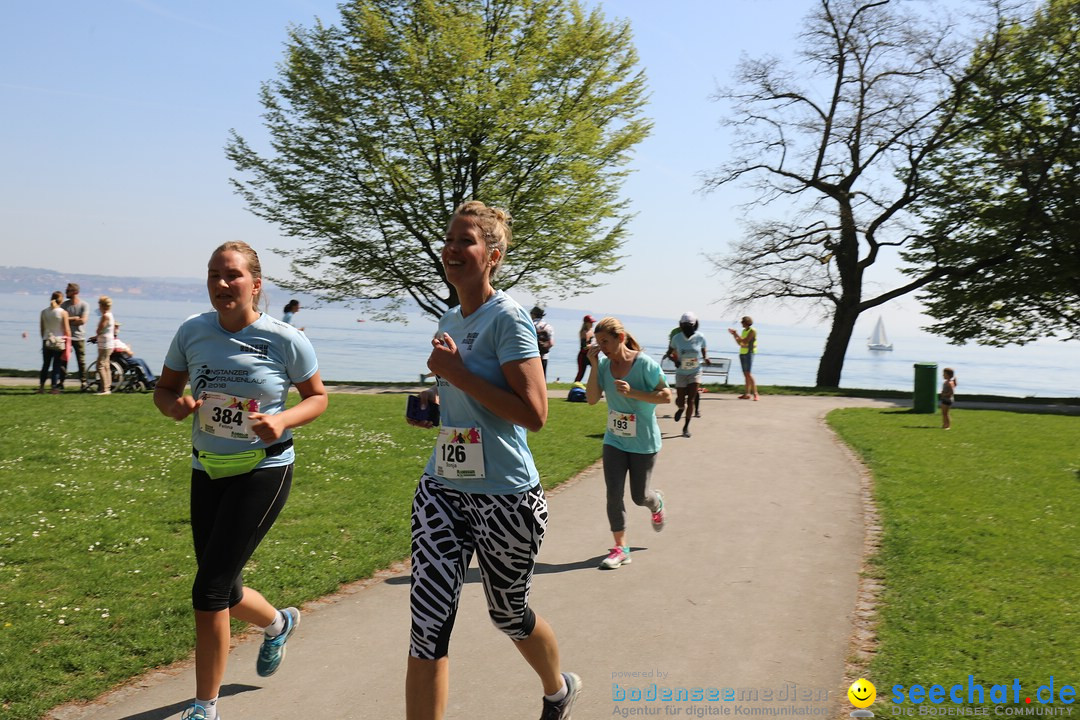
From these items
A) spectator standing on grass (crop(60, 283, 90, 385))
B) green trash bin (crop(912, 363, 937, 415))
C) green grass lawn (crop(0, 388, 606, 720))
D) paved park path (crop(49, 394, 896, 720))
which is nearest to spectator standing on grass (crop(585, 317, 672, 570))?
paved park path (crop(49, 394, 896, 720))

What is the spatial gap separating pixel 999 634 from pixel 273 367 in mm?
4374

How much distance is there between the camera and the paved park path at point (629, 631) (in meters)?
4.15

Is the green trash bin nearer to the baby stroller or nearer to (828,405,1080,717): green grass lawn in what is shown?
(828,405,1080,717): green grass lawn

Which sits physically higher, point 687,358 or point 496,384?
point 687,358

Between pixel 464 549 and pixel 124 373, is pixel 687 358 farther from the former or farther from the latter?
pixel 124 373

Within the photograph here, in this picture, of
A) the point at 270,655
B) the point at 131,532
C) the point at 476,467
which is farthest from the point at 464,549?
the point at 131,532

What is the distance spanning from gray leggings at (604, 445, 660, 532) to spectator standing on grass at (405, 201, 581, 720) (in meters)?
3.43

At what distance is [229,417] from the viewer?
3768 mm

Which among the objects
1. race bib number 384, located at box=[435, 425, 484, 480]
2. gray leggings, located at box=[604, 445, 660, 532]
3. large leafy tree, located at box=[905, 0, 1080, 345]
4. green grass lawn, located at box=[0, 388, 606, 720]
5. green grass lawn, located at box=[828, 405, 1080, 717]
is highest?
large leafy tree, located at box=[905, 0, 1080, 345]

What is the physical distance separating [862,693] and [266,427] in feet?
10.0

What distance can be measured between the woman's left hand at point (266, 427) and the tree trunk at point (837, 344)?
28.7 meters

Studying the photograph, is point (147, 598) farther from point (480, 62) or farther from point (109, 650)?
point (480, 62)

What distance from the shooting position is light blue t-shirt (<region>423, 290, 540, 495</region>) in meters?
3.26

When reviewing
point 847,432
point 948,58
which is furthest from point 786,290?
point 847,432
